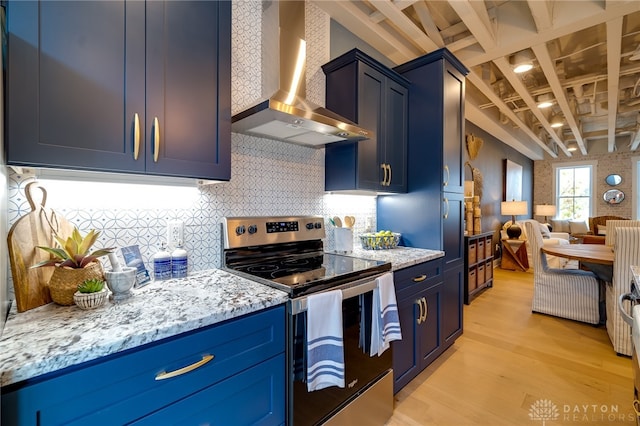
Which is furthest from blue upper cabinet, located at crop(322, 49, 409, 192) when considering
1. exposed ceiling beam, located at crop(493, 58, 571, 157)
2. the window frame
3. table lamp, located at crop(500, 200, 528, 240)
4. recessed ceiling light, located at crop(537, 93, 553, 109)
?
the window frame

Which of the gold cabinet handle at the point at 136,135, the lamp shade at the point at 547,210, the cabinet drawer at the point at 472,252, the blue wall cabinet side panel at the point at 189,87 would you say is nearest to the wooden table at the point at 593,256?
the cabinet drawer at the point at 472,252

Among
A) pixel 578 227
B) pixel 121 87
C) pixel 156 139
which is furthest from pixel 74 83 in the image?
pixel 578 227

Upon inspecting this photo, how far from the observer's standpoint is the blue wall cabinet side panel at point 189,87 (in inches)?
44.3

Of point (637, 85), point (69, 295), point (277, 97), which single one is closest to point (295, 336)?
point (69, 295)

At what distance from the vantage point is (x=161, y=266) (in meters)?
1.34

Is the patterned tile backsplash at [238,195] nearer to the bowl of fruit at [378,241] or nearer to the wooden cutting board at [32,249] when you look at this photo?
the wooden cutting board at [32,249]

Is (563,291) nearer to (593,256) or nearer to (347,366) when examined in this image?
(593,256)

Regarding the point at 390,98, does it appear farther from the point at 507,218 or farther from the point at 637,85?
the point at 507,218

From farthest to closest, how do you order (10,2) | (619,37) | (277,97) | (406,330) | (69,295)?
1. (619,37)
2. (406,330)
3. (277,97)
4. (69,295)
5. (10,2)

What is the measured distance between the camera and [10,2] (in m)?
0.86

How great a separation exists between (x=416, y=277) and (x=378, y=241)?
0.46m

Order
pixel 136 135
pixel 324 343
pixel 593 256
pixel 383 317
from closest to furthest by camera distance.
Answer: pixel 136 135 < pixel 324 343 < pixel 383 317 < pixel 593 256

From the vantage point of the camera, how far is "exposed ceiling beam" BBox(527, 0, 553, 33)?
217cm

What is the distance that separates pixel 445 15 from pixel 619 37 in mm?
1528
